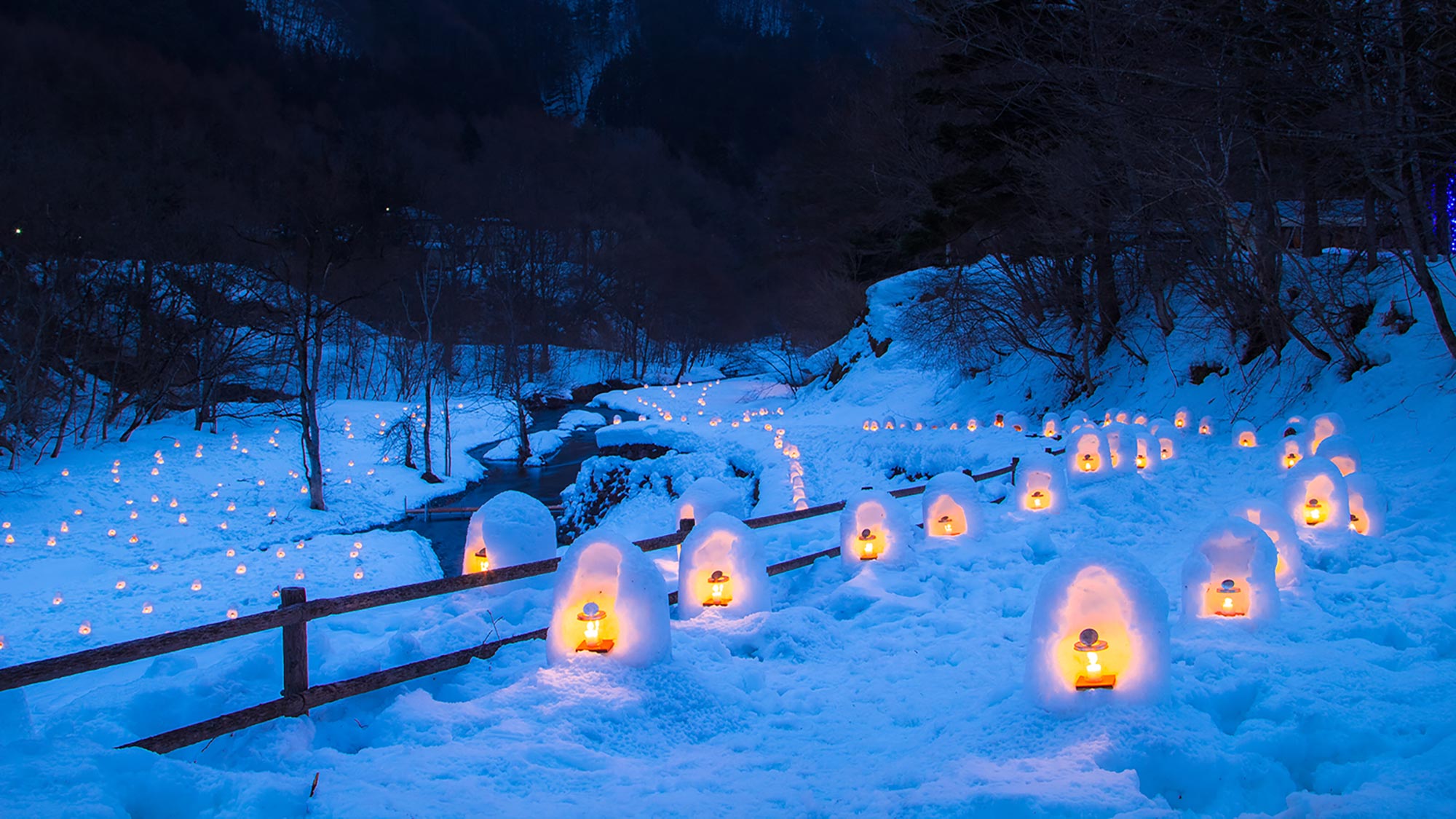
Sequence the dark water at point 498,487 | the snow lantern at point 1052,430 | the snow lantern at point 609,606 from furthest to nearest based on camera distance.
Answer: the dark water at point 498,487 < the snow lantern at point 1052,430 < the snow lantern at point 609,606

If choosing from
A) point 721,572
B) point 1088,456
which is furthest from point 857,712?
point 1088,456

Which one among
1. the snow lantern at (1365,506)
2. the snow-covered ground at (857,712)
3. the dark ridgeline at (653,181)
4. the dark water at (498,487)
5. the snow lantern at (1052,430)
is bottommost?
the dark water at (498,487)

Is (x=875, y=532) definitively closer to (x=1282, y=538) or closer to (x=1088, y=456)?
(x=1282, y=538)

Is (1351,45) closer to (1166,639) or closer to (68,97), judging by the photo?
(1166,639)

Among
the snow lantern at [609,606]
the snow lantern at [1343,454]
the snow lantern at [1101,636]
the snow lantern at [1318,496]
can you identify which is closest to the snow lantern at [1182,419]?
the snow lantern at [1343,454]

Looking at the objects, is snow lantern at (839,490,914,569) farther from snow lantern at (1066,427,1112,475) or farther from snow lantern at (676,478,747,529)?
snow lantern at (1066,427,1112,475)

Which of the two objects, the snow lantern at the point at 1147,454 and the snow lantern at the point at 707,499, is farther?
the snow lantern at the point at 1147,454

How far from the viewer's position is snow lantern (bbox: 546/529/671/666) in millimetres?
5020

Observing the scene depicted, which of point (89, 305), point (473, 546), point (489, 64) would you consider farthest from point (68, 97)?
point (473, 546)

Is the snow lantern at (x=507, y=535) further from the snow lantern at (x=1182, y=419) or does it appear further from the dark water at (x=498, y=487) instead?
the snow lantern at (x=1182, y=419)

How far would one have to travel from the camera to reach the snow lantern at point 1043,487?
10.0 m

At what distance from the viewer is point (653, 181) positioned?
64312 mm

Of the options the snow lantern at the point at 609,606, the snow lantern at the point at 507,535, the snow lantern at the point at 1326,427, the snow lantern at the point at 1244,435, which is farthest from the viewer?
the snow lantern at the point at 1244,435

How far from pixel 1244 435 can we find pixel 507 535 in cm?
1085
